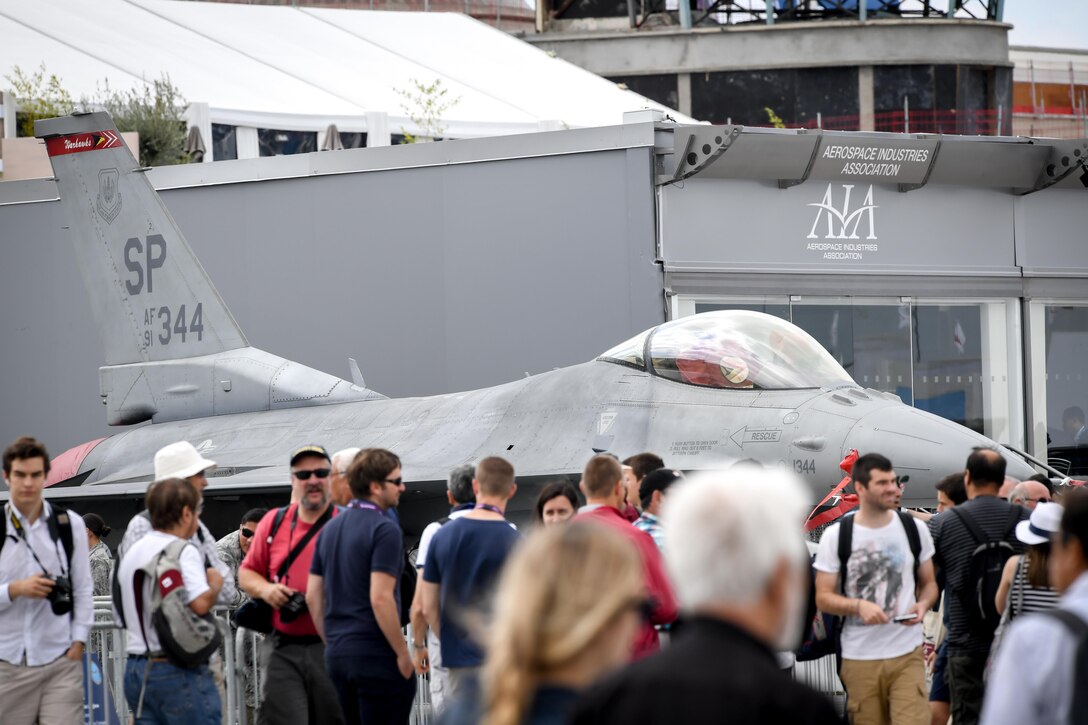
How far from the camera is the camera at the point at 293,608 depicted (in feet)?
20.6

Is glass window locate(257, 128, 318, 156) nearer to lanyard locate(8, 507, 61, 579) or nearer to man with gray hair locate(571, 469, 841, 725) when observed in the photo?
lanyard locate(8, 507, 61, 579)

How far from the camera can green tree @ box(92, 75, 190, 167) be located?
79.0ft

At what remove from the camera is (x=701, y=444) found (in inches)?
398

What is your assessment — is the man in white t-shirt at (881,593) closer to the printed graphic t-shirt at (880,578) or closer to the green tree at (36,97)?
the printed graphic t-shirt at (880,578)

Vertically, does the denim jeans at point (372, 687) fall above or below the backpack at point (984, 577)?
below

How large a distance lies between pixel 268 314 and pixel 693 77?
20.5 meters

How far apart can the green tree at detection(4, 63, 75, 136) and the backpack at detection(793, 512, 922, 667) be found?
797 inches

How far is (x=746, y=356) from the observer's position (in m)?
10.4

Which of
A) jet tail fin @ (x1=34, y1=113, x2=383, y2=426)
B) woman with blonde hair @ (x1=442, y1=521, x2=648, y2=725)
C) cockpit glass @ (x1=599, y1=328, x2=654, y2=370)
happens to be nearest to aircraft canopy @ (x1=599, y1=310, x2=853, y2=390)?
cockpit glass @ (x1=599, y1=328, x2=654, y2=370)

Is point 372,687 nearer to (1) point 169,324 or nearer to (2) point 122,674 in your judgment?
(2) point 122,674

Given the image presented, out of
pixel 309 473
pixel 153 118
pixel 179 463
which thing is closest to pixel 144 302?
pixel 179 463

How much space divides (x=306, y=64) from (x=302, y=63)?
0.38 ft

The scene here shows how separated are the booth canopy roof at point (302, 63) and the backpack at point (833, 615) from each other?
59.7 ft

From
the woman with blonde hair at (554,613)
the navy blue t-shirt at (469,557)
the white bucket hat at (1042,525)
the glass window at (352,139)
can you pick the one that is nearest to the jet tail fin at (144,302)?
the navy blue t-shirt at (469,557)
